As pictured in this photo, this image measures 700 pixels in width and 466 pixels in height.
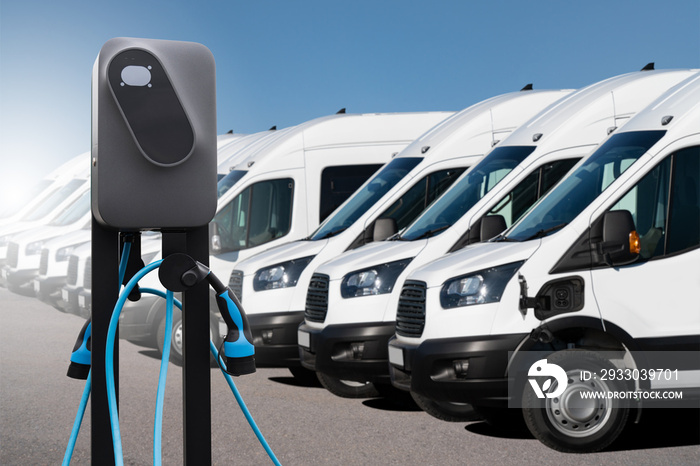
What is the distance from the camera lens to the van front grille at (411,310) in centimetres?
670

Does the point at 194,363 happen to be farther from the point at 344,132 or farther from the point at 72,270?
the point at 72,270

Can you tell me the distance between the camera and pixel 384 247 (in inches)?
322

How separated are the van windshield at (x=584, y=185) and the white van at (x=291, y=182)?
4.13 meters

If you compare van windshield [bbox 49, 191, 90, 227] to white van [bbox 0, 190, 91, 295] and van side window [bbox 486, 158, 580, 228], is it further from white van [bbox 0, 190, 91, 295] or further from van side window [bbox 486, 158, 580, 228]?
van side window [bbox 486, 158, 580, 228]

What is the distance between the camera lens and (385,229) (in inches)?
346

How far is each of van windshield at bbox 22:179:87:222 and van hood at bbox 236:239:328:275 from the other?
9131 mm

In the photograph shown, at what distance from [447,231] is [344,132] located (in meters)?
3.65

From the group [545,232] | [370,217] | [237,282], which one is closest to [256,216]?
[237,282]

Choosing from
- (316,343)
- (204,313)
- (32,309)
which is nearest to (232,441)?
(316,343)

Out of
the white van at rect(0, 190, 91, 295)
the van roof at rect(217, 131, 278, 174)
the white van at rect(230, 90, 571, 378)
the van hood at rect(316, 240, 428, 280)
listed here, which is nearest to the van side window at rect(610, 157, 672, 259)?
the van hood at rect(316, 240, 428, 280)

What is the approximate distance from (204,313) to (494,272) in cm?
346

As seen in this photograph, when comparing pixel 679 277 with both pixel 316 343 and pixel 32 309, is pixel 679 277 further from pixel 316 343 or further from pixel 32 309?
pixel 32 309

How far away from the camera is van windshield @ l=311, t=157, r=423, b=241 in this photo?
9.48m

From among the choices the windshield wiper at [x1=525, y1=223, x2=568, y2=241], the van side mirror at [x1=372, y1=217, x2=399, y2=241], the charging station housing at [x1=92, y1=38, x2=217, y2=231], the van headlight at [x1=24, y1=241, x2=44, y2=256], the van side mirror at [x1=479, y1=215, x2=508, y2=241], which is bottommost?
the van headlight at [x1=24, y1=241, x2=44, y2=256]
